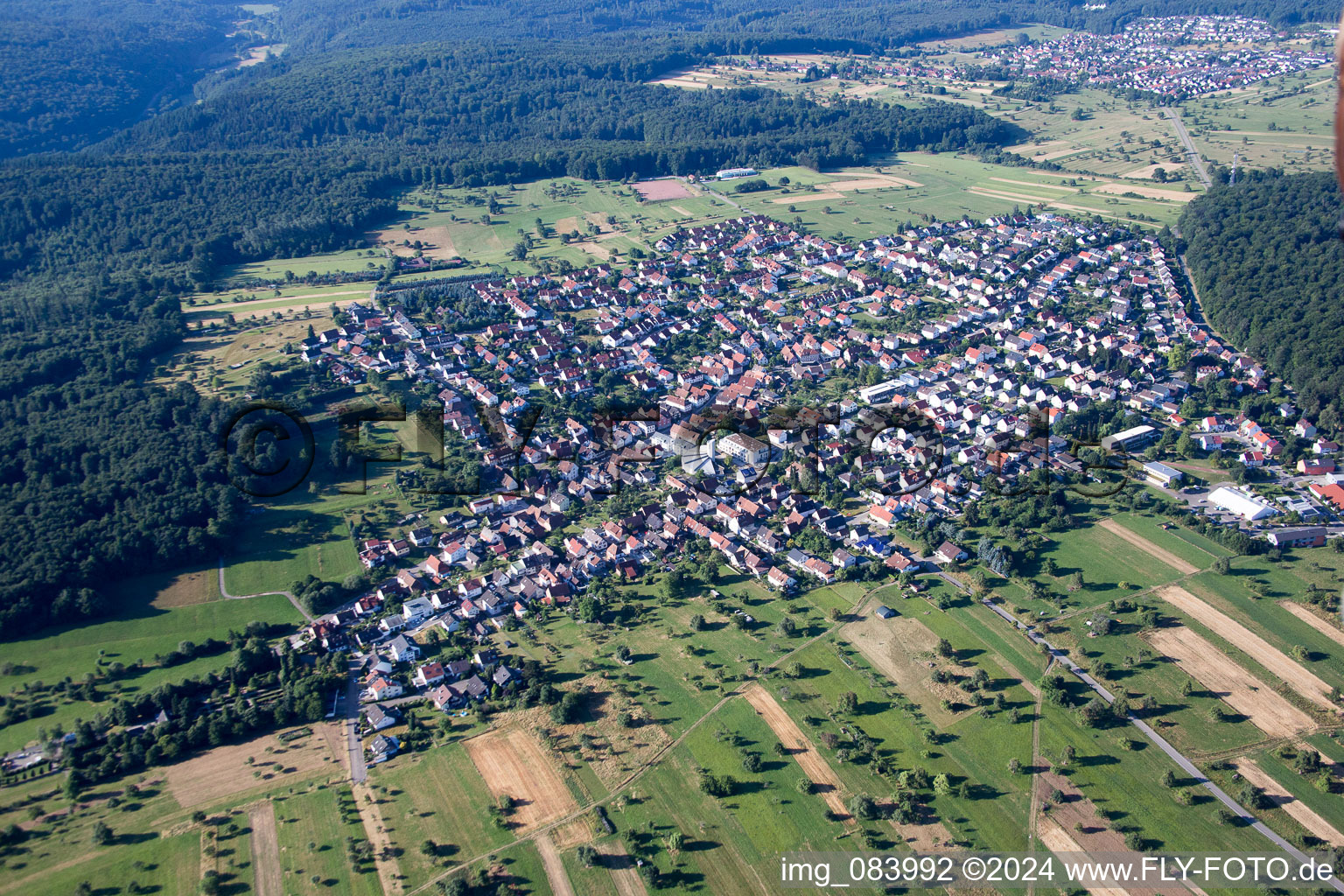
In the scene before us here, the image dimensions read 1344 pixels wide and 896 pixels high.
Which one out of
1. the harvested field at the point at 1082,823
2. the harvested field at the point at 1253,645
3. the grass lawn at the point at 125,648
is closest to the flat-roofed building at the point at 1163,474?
the harvested field at the point at 1253,645

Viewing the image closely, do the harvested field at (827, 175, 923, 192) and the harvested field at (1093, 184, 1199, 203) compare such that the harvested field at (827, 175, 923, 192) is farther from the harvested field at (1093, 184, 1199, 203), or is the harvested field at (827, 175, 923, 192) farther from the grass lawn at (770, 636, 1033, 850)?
the grass lawn at (770, 636, 1033, 850)

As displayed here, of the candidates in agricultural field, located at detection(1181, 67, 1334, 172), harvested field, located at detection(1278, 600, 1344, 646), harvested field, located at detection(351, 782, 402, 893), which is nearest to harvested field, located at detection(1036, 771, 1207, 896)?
harvested field, located at detection(1278, 600, 1344, 646)

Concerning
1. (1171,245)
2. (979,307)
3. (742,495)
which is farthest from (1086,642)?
(1171,245)

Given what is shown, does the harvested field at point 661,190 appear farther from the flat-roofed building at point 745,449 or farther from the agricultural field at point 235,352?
the flat-roofed building at point 745,449

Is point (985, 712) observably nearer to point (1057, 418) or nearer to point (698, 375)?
point (1057, 418)

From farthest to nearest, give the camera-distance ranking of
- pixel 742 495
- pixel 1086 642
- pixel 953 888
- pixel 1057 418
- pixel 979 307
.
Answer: pixel 979 307, pixel 1057 418, pixel 742 495, pixel 1086 642, pixel 953 888

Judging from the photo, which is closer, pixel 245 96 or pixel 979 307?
pixel 979 307

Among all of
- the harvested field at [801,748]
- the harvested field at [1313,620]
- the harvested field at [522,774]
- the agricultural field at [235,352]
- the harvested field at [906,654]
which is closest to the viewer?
the harvested field at [522,774]
